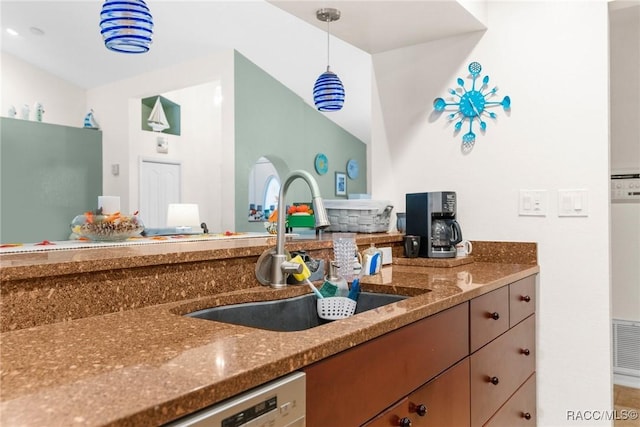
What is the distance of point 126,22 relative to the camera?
240 centimetres

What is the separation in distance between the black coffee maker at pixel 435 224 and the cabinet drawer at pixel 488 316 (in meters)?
0.43

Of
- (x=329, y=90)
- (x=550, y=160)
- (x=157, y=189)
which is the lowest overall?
(x=550, y=160)

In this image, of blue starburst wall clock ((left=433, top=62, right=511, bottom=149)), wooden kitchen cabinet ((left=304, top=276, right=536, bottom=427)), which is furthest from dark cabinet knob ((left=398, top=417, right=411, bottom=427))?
blue starburst wall clock ((left=433, top=62, right=511, bottom=149))

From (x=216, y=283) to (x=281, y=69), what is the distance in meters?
5.19

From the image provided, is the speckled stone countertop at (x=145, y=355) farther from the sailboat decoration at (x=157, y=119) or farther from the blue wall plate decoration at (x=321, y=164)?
the blue wall plate decoration at (x=321, y=164)

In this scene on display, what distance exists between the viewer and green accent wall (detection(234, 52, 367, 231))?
577 centimetres

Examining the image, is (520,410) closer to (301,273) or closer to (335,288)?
(335,288)

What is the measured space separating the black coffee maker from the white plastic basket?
826 mm

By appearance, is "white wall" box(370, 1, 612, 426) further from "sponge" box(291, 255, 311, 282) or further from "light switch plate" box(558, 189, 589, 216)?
"sponge" box(291, 255, 311, 282)

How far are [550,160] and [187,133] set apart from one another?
578 centimetres

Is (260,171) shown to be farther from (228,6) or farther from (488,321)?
(488,321)

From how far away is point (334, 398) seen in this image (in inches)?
35.6

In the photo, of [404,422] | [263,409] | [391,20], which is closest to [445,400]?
[404,422]

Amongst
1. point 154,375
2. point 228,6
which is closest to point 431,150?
point 154,375
